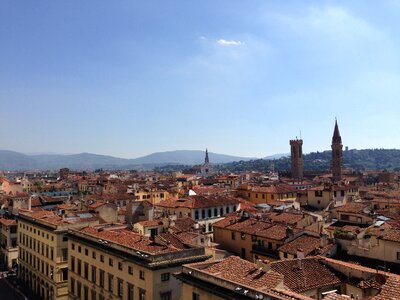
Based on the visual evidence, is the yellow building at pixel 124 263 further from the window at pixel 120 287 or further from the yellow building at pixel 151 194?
the yellow building at pixel 151 194

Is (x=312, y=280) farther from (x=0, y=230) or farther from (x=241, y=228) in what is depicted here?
(x=0, y=230)

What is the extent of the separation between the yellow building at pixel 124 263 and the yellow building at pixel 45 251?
15.9 ft

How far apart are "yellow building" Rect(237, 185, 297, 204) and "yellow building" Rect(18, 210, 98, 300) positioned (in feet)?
139

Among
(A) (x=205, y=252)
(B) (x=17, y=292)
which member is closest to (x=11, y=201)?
Answer: (B) (x=17, y=292)

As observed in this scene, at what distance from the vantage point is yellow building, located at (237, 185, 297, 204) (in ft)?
302

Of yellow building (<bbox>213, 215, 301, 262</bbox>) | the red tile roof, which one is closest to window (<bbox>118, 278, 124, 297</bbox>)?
the red tile roof

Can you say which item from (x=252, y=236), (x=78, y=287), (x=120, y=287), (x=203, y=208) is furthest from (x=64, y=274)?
(x=252, y=236)

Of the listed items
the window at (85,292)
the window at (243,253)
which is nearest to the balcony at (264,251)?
the window at (243,253)

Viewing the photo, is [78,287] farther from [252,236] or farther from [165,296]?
[252,236]

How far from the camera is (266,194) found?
93.2 metres

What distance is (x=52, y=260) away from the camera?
54.9 metres

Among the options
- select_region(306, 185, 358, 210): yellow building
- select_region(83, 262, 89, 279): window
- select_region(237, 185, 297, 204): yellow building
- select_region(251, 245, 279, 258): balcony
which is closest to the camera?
select_region(251, 245, 279, 258): balcony

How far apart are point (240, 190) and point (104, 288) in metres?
60.4

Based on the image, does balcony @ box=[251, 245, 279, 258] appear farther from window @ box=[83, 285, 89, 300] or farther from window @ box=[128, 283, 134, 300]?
window @ box=[83, 285, 89, 300]
